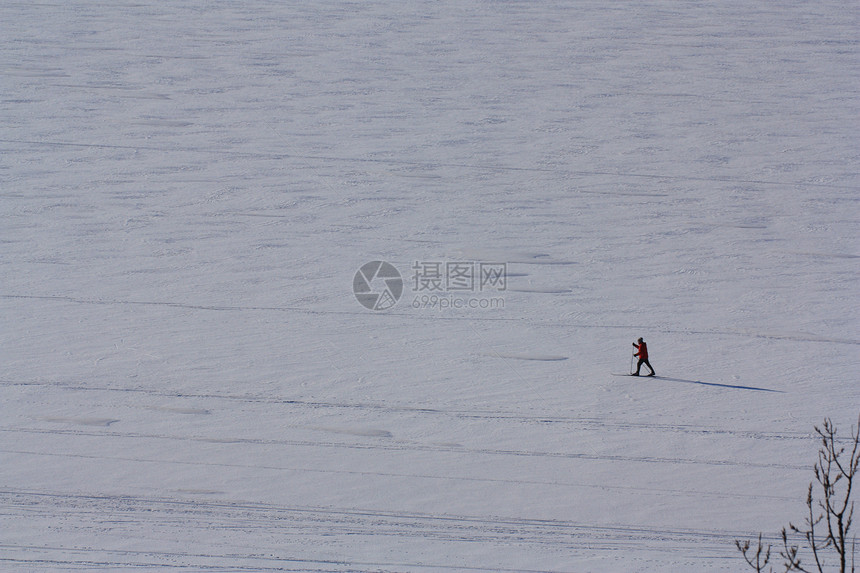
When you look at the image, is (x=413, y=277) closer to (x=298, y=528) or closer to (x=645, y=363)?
(x=645, y=363)

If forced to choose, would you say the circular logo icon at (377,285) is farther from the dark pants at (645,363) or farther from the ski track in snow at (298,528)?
the ski track in snow at (298,528)

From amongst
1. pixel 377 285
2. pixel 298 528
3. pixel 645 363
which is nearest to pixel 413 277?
pixel 377 285

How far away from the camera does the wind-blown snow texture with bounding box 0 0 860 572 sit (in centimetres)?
653

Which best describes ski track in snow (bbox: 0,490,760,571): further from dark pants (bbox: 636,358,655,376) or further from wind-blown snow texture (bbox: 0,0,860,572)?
dark pants (bbox: 636,358,655,376)

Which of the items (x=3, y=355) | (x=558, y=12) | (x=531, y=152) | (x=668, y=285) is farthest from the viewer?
(x=558, y=12)

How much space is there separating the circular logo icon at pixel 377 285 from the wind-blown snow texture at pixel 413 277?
148 millimetres

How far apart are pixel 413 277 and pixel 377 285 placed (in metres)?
0.50

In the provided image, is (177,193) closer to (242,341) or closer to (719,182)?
(242,341)

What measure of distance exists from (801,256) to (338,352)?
252 inches

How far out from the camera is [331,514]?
21.1 feet

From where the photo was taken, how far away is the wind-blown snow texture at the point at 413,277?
6531 millimetres

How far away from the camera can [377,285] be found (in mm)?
10039

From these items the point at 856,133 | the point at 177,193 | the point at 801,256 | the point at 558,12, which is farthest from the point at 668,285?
the point at 558,12

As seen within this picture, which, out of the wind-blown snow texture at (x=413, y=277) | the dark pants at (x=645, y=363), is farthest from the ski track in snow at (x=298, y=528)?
the dark pants at (x=645, y=363)
